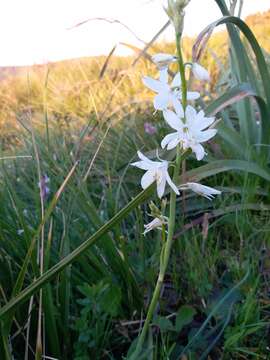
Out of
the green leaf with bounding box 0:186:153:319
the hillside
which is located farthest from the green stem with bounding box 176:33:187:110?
the hillside

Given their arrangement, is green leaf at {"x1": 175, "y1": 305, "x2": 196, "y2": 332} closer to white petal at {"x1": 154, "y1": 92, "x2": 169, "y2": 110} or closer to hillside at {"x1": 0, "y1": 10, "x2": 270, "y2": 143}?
white petal at {"x1": 154, "y1": 92, "x2": 169, "y2": 110}

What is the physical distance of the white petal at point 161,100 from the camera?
0.71 m

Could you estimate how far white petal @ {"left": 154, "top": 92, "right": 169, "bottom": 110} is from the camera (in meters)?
0.71

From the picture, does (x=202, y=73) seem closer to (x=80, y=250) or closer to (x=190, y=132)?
(x=190, y=132)

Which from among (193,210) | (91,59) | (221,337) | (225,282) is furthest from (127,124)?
(91,59)

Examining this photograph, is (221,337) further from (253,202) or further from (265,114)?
(265,114)

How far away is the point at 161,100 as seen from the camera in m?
0.72

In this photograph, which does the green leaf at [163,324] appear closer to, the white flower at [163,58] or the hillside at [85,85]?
the white flower at [163,58]

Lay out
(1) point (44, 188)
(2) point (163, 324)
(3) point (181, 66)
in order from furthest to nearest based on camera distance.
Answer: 1. (1) point (44, 188)
2. (2) point (163, 324)
3. (3) point (181, 66)

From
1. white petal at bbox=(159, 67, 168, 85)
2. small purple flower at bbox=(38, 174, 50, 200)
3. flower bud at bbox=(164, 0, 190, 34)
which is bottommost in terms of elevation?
small purple flower at bbox=(38, 174, 50, 200)

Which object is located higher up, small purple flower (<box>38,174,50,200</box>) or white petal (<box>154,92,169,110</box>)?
white petal (<box>154,92,169,110</box>)

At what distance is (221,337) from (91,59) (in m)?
5.44

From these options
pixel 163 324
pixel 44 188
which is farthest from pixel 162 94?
pixel 44 188

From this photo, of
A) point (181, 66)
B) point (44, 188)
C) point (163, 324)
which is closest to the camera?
point (181, 66)
